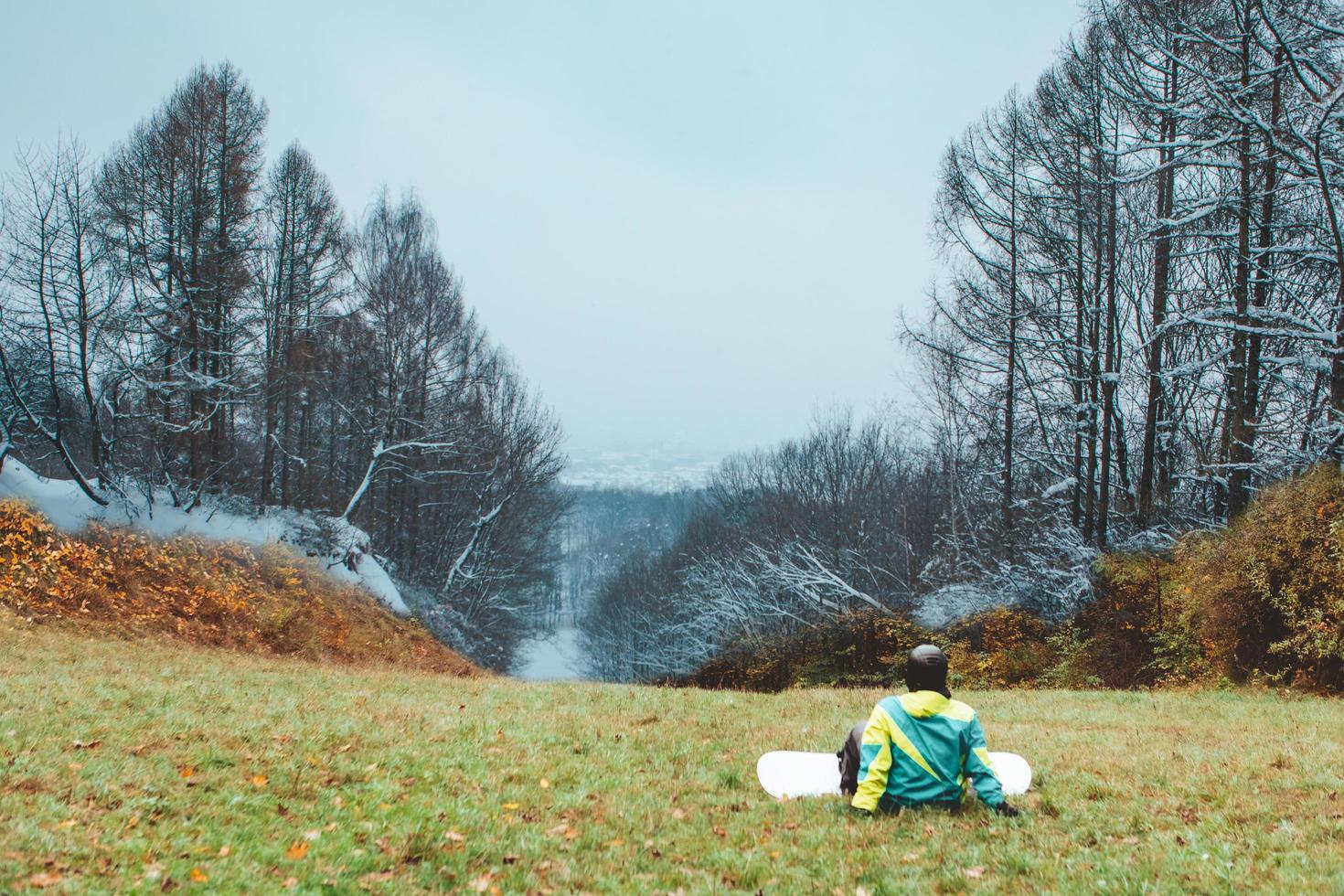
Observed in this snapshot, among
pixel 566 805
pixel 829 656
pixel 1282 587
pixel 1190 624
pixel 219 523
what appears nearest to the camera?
pixel 566 805

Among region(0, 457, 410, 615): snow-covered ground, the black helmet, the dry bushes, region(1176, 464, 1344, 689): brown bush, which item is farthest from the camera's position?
region(0, 457, 410, 615): snow-covered ground

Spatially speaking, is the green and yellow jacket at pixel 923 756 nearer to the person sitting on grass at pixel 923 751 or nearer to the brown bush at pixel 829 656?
the person sitting on grass at pixel 923 751

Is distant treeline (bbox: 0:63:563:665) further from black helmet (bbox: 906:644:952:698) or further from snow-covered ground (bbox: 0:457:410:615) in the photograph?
black helmet (bbox: 906:644:952:698)

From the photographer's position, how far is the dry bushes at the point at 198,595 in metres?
17.2

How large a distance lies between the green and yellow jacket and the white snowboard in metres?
0.79

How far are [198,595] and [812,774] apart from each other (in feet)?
56.8

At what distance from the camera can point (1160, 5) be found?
17094 mm

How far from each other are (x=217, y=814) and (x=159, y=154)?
23.7 meters

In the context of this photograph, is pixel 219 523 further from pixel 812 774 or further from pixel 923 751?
pixel 923 751

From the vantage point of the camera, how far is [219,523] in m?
23.2

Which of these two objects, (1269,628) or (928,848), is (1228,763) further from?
(1269,628)

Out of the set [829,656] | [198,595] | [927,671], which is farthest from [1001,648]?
[198,595]

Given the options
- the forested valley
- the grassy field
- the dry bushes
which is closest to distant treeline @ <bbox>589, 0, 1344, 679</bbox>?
the forested valley

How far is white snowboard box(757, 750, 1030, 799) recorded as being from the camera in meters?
6.99
